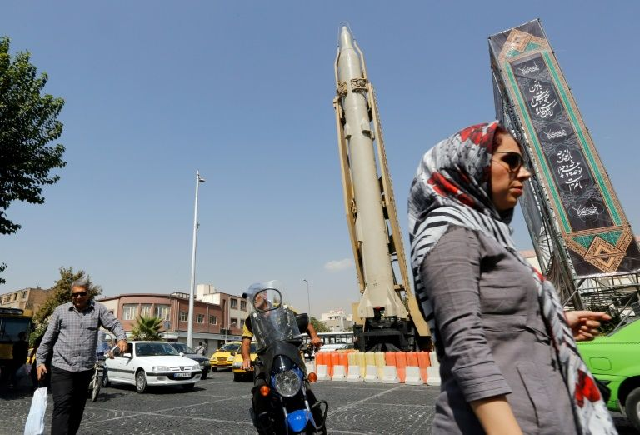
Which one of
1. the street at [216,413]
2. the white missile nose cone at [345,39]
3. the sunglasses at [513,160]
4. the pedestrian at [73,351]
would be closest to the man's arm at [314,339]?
the street at [216,413]

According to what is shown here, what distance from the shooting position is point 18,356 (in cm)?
1398

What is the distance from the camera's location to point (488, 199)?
148cm

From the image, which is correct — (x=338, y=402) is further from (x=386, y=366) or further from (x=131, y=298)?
(x=131, y=298)

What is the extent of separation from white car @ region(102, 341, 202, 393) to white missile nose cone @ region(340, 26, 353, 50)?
18.3 m

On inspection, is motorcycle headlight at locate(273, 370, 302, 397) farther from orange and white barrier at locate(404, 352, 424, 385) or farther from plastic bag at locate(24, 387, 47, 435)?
orange and white barrier at locate(404, 352, 424, 385)

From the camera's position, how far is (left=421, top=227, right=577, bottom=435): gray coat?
1.20 metres

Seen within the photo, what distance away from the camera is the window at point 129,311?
153 feet

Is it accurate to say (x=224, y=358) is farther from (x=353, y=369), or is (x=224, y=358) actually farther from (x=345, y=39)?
(x=345, y=39)

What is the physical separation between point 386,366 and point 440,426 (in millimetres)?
12668

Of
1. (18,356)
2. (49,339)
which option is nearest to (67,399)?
(49,339)

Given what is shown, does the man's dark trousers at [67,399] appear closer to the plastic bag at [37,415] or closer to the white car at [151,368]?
the plastic bag at [37,415]

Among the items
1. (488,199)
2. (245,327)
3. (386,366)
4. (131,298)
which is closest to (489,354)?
(488,199)

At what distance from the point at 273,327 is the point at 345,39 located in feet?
73.3

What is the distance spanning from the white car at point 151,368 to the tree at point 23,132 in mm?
5084
